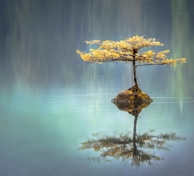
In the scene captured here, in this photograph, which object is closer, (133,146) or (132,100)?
(133,146)

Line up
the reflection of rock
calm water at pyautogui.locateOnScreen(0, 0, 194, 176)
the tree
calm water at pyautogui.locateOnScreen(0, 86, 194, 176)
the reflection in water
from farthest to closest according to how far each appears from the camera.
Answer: the tree, the reflection of rock, the reflection in water, calm water at pyautogui.locateOnScreen(0, 0, 194, 176), calm water at pyautogui.locateOnScreen(0, 86, 194, 176)

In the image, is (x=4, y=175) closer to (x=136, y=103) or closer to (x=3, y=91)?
(x=136, y=103)

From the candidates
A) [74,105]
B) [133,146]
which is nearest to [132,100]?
[74,105]

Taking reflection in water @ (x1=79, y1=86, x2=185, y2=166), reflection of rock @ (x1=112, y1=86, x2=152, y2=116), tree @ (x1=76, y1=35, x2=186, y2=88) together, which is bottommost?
reflection in water @ (x1=79, y1=86, x2=185, y2=166)

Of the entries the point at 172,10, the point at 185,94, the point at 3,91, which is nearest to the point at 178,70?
the point at 185,94

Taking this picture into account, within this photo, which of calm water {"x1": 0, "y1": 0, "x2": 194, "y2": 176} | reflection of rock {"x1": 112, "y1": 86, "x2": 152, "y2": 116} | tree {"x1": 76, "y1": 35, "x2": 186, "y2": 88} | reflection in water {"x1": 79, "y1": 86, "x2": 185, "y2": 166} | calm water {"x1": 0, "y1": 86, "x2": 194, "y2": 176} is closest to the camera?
calm water {"x1": 0, "y1": 86, "x2": 194, "y2": 176}

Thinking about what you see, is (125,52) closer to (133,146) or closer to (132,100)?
(132,100)

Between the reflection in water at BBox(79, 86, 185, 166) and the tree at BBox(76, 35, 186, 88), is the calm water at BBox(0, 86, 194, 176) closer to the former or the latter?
the reflection in water at BBox(79, 86, 185, 166)

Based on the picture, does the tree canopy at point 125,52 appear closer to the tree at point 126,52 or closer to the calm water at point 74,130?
the tree at point 126,52

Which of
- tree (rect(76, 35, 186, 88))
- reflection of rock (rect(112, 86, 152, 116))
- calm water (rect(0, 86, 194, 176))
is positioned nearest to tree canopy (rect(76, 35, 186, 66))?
tree (rect(76, 35, 186, 88))

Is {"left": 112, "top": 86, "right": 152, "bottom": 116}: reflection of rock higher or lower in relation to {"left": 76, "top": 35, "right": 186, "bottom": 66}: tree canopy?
lower

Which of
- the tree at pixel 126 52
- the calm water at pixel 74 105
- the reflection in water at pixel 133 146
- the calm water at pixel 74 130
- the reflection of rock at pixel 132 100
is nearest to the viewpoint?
the calm water at pixel 74 130

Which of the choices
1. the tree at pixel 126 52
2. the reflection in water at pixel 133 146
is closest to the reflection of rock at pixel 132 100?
the tree at pixel 126 52

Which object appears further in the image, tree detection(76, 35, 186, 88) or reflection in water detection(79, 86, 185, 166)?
tree detection(76, 35, 186, 88)
